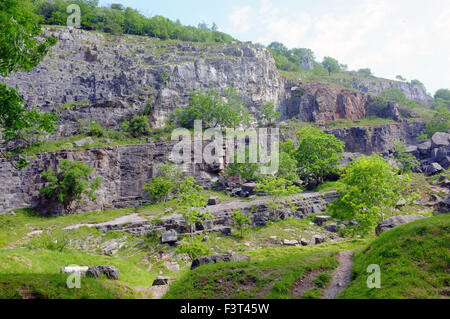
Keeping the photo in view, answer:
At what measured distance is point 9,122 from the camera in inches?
376

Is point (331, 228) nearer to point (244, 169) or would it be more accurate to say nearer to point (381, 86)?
point (244, 169)

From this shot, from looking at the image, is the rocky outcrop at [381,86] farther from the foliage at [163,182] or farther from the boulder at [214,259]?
the boulder at [214,259]

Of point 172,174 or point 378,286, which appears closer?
point 378,286

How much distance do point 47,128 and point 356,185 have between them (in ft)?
52.8

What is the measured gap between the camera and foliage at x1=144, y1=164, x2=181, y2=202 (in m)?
30.0

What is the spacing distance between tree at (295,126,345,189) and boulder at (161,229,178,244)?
18.7m

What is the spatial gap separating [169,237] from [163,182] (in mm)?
11181

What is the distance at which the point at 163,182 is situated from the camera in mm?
30172

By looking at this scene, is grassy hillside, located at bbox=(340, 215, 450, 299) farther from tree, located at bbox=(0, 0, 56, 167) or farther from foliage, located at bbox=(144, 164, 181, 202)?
foliage, located at bbox=(144, 164, 181, 202)

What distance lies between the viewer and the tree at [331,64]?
105 meters

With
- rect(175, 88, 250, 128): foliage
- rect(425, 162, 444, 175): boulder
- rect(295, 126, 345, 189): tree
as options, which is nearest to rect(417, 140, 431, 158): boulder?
rect(425, 162, 444, 175): boulder

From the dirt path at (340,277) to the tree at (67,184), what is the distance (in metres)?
25.5
